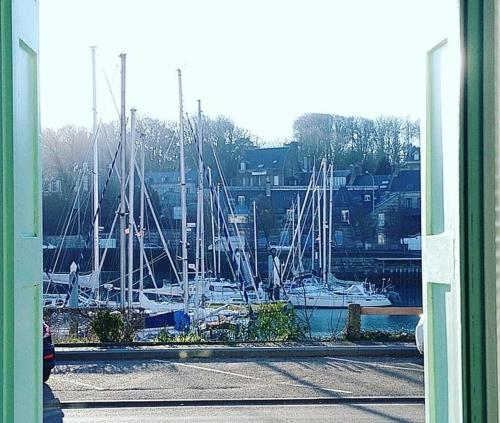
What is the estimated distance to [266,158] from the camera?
24.8m

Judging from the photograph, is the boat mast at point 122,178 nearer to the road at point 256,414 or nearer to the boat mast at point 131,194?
the boat mast at point 131,194

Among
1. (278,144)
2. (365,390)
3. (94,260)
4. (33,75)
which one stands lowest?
(365,390)

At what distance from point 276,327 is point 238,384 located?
3.35m

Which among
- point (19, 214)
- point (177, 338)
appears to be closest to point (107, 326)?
point (177, 338)

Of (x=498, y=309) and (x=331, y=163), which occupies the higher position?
(x=331, y=163)

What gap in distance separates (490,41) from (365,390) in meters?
8.56

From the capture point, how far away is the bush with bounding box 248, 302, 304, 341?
13.6 metres

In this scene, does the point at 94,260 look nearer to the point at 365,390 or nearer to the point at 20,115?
the point at 365,390

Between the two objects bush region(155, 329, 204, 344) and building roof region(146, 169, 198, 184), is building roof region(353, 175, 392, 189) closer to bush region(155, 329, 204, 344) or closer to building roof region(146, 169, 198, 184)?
building roof region(146, 169, 198, 184)

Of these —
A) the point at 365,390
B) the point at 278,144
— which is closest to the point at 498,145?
the point at 365,390

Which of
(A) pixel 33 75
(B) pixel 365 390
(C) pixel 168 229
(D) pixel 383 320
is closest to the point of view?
(A) pixel 33 75

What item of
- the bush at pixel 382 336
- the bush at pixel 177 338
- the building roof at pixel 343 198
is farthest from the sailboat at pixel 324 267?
the bush at pixel 382 336

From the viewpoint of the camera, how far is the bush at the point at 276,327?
44.7 feet

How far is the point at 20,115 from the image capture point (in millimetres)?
2047
